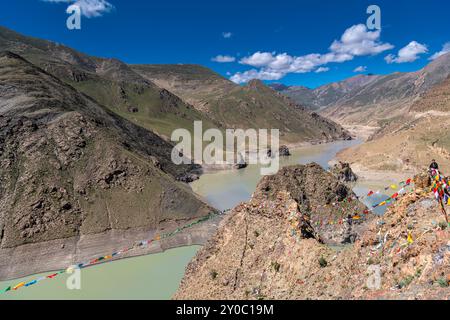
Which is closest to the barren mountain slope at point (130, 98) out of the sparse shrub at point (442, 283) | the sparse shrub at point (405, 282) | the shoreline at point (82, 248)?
the shoreline at point (82, 248)

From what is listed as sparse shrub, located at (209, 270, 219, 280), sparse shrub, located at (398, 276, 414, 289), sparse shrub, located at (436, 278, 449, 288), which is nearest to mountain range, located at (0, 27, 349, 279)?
sparse shrub, located at (209, 270, 219, 280)

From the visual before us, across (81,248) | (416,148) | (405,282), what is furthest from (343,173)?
(405,282)

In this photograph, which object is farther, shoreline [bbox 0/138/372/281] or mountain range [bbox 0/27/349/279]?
mountain range [bbox 0/27/349/279]

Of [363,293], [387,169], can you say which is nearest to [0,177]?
[363,293]

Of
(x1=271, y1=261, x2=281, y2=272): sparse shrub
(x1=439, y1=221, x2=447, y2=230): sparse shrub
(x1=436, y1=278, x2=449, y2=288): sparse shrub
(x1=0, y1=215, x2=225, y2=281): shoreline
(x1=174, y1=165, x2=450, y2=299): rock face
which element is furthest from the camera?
(x1=0, y1=215, x2=225, y2=281): shoreline

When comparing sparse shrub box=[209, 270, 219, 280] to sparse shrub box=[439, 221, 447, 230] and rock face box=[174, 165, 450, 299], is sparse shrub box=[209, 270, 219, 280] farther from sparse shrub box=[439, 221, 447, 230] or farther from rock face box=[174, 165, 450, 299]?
sparse shrub box=[439, 221, 447, 230]

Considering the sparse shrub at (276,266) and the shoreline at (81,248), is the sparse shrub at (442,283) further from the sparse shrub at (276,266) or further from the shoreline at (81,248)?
the shoreline at (81,248)
